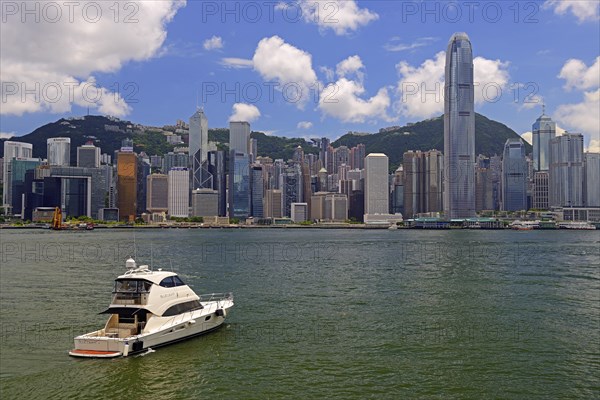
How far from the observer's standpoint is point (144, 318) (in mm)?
24484

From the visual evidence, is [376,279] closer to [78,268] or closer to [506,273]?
[506,273]

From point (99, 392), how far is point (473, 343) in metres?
17.2

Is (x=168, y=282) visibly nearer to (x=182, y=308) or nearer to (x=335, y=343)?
(x=182, y=308)

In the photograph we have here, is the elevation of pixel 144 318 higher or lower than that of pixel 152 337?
higher

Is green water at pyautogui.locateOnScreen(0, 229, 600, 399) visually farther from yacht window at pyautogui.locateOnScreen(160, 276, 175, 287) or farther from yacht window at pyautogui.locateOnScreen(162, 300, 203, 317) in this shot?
yacht window at pyautogui.locateOnScreen(160, 276, 175, 287)

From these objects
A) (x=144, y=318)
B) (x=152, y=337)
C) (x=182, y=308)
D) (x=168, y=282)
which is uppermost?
(x=168, y=282)

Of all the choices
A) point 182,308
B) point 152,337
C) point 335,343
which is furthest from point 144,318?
point 335,343

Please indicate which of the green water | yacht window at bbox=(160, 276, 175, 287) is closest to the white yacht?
yacht window at bbox=(160, 276, 175, 287)

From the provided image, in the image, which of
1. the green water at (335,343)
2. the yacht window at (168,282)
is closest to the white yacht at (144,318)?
the yacht window at (168,282)

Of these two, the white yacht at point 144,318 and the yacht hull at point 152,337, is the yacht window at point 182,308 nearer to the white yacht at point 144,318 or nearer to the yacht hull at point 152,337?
the white yacht at point 144,318

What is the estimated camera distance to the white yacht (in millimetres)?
22625

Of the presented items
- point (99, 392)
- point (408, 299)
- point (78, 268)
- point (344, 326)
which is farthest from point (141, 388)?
point (78, 268)

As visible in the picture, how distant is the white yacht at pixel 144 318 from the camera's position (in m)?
22.6

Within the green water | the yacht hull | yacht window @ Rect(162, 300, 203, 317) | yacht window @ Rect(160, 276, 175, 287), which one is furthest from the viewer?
yacht window @ Rect(160, 276, 175, 287)
